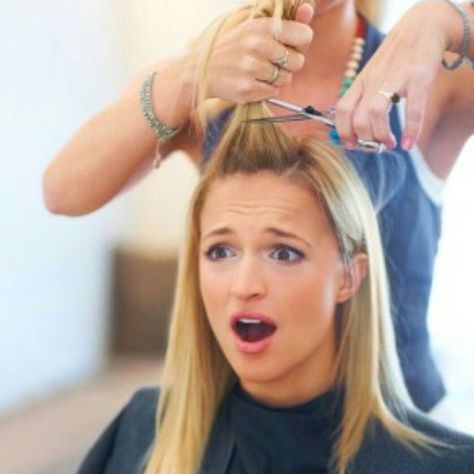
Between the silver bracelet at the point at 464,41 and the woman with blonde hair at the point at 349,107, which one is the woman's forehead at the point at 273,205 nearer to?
the woman with blonde hair at the point at 349,107

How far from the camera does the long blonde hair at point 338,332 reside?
0.98 m

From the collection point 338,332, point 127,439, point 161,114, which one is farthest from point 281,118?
point 127,439

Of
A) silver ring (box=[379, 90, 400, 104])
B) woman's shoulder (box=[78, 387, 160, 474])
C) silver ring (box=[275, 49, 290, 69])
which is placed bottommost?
woman's shoulder (box=[78, 387, 160, 474])

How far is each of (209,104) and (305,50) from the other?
0.11 m

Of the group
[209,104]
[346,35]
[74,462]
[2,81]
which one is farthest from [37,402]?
[346,35]

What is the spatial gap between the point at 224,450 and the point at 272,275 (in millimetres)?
245

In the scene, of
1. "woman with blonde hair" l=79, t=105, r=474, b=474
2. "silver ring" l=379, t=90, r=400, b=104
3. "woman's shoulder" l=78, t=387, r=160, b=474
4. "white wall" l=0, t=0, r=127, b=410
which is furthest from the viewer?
"white wall" l=0, t=0, r=127, b=410

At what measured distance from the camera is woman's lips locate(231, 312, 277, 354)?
3.20 ft

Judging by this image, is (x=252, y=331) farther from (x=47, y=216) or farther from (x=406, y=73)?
(x=47, y=216)

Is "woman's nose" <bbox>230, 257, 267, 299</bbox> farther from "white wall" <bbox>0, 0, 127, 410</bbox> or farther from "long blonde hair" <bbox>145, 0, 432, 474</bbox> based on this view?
"white wall" <bbox>0, 0, 127, 410</bbox>

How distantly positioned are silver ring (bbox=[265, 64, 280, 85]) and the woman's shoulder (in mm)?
477

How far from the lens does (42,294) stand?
136cm

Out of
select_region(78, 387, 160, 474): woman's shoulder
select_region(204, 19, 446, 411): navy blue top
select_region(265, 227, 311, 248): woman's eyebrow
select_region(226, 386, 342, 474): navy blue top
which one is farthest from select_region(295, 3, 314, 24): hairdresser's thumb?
select_region(78, 387, 160, 474): woman's shoulder

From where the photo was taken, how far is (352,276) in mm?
1007
